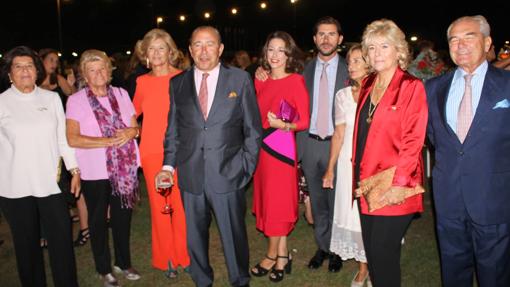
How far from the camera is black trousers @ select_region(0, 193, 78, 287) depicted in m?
3.66

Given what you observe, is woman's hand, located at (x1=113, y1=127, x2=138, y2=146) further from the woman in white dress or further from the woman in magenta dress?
the woman in white dress

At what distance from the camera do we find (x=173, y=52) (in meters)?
4.50

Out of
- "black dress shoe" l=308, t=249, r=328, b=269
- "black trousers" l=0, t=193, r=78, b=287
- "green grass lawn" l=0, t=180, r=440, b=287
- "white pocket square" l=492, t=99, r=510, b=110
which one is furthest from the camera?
"black dress shoe" l=308, t=249, r=328, b=269

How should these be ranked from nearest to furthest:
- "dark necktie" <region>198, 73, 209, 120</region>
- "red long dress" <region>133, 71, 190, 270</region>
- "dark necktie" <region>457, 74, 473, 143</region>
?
"dark necktie" <region>457, 74, 473, 143</region> → "dark necktie" <region>198, 73, 209, 120</region> → "red long dress" <region>133, 71, 190, 270</region>

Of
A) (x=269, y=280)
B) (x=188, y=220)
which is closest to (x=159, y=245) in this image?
(x=188, y=220)

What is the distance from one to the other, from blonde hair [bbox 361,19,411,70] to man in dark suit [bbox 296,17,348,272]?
1.39 metres

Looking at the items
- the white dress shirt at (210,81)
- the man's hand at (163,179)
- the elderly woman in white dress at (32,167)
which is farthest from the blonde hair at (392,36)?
the elderly woman in white dress at (32,167)

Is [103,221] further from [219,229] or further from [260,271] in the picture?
[260,271]

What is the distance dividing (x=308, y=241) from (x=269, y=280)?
3.83ft

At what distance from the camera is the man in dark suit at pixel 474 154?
300 cm

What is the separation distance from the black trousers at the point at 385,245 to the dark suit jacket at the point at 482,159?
40 cm

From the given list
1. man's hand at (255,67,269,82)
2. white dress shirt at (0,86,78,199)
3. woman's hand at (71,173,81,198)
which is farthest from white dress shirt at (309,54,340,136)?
white dress shirt at (0,86,78,199)

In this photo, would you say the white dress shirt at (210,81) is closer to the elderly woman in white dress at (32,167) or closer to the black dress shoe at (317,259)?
the elderly woman in white dress at (32,167)

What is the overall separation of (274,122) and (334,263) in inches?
67.8
